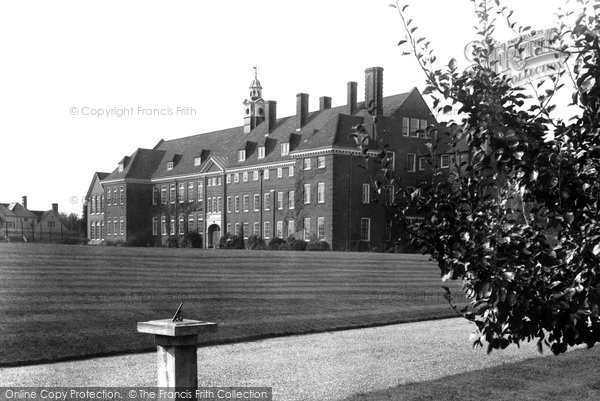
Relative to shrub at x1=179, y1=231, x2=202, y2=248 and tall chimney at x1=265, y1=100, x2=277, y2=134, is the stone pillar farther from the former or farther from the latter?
tall chimney at x1=265, y1=100, x2=277, y2=134

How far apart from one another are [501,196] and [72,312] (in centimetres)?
965

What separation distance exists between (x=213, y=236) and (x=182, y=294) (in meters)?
7.72

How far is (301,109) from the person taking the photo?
2688 cm

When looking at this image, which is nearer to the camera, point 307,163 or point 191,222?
point 191,222

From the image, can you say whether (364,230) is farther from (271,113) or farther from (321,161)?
(271,113)

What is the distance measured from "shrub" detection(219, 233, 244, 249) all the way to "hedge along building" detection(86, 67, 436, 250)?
9.3 inches

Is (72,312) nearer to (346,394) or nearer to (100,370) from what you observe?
(100,370)

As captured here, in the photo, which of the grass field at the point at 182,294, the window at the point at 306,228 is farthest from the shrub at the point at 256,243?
the window at the point at 306,228

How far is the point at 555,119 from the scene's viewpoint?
486 cm

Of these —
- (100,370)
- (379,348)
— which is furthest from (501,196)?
(379,348)

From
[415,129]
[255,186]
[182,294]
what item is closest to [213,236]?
[255,186]

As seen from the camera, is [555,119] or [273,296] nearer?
[555,119]

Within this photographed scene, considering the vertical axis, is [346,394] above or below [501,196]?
below

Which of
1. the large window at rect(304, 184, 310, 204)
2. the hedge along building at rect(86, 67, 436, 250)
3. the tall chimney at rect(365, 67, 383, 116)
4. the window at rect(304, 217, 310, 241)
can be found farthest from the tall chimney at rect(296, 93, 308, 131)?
the tall chimney at rect(365, 67, 383, 116)
